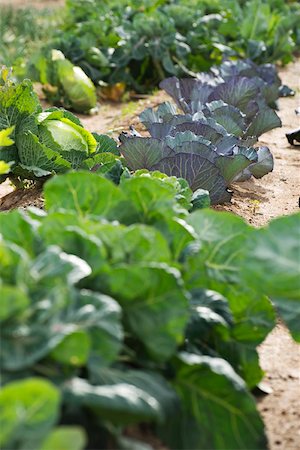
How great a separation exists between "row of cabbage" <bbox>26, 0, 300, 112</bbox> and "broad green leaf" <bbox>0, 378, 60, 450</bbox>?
580cm

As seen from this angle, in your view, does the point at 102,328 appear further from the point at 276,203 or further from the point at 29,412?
the point at 276,203

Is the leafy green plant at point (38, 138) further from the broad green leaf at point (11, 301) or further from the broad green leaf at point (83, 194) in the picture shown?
the broad green leaf at point (11, 301)

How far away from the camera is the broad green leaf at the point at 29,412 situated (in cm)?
183

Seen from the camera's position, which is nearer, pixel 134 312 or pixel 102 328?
pixel 102 328

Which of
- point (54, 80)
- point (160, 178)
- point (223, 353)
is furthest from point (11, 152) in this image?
point (54, 80)

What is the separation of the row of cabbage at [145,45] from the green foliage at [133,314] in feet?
16.1

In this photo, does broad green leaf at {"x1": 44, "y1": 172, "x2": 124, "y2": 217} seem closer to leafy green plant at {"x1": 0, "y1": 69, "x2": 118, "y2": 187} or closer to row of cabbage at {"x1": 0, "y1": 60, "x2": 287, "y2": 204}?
row of cabbage at {"x1": 0, "y1": 60, "x2": 287, "y2": 204}

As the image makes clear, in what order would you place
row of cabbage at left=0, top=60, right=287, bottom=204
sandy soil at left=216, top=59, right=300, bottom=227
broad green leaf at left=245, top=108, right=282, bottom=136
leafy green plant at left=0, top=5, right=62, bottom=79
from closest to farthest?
row of cabbage at left=0, top=60, right=287, bottom=204
sandy soil at left=216, top=59, right=300, bottom=227
broad green leaf at left=245, top=108, right=282, bottom=136
leafy green plant at left=0, top=5, right=62, bottom=79

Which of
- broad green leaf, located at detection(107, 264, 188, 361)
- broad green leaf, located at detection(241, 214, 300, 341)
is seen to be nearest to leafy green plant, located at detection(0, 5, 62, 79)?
broad green leaf, located at detection(107, 264, 188, 361)

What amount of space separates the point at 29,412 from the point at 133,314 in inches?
23.1

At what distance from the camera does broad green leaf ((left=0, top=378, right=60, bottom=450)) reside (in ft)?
5.99

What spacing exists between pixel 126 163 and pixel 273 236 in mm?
2392

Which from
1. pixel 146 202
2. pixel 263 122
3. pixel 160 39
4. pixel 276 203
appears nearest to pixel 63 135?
pixel 276 203

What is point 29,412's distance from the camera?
6.03 feet
